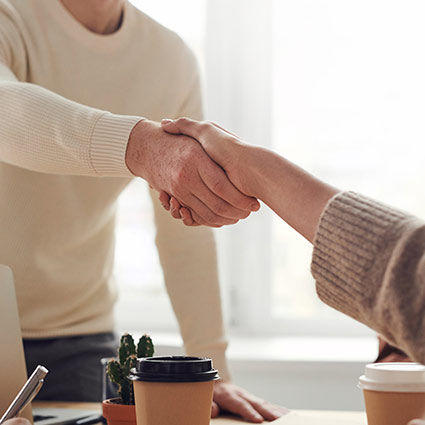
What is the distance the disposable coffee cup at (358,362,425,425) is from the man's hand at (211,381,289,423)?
0.32 m

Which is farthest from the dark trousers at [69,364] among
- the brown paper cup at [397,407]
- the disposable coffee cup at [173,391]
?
the brown paper cup at [397,407]

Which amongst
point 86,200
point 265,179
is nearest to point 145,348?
point 265,179

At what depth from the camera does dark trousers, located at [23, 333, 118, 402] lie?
1.52 m

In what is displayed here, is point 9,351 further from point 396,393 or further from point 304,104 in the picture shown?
point 304,104

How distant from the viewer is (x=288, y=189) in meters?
0.94

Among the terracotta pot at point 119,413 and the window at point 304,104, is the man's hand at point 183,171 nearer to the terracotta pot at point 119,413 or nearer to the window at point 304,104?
the terracotta pot at point 119,413

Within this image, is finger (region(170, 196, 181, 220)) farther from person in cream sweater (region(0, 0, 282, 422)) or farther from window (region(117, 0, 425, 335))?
window (region(117, 0, 425, 335))

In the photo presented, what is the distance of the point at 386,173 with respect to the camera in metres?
2.46

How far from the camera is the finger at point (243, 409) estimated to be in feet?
3.82

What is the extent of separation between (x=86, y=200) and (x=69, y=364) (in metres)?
0.37

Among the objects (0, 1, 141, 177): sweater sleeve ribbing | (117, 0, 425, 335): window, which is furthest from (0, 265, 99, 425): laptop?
(117, 0, 425, 335): window

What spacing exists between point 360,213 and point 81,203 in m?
0.93

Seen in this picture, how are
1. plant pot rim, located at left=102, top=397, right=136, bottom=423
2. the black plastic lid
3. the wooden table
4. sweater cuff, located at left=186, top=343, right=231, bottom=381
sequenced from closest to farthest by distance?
the black plastic lid < plant pot rim, located at left=102, top=397, right=136, bottom=423 < the wooden table < sweater cuff, located at left=186, top=343, right=231, bottom=381

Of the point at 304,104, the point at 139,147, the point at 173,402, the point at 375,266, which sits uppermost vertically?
the point at 304,104
